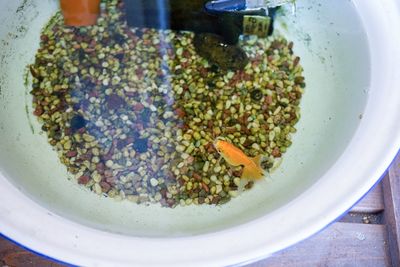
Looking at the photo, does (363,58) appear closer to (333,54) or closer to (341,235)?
(333,54)

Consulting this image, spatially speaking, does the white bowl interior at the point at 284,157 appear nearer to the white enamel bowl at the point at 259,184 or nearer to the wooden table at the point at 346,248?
the white enamel bowl at the point at 259,184

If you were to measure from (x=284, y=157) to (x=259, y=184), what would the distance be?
87mm

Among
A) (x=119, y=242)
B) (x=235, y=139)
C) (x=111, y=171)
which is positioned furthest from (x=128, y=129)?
(x=119, y=242)

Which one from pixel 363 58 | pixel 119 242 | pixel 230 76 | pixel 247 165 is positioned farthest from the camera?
pixel 230 76

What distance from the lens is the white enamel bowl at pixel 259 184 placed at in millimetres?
732

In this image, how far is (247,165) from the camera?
108cm

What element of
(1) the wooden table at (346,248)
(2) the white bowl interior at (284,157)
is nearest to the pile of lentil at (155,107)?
(2) the white bowl interior at (284,157)

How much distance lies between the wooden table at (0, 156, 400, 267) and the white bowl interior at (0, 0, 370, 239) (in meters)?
0.13

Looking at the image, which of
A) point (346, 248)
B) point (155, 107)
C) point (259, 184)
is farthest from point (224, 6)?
point (346, 248)

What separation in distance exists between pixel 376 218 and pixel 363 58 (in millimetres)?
326

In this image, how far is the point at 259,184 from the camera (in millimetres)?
1057

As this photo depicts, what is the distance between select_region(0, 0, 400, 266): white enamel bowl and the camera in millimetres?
732

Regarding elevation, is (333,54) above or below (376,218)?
above

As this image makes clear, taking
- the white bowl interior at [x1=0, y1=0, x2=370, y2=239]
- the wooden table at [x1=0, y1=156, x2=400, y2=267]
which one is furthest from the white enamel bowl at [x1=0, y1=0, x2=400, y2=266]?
the wooden table at [x1=0, y1=156, x2=400, y2=267]
